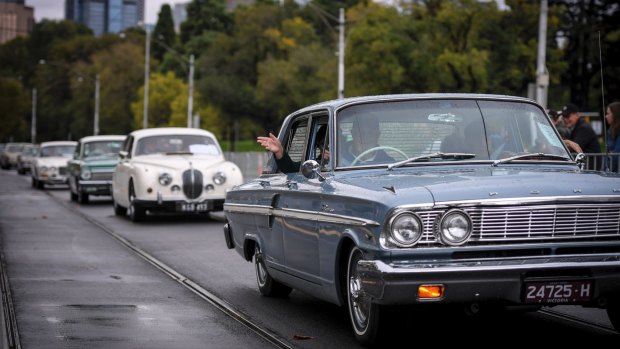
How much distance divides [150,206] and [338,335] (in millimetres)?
13505

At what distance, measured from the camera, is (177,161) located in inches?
869

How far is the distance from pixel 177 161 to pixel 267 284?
11.7 metres

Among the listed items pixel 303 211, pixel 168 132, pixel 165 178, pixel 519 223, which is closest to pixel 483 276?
pixel 519 223

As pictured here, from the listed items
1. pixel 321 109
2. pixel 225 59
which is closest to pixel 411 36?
pixel 225 59

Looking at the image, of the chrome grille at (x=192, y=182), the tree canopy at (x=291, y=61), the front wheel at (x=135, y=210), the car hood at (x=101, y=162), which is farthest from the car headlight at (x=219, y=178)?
the car hood at (x=101, y=162)

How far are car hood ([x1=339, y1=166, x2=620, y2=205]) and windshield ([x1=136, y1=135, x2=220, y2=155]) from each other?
583 inches

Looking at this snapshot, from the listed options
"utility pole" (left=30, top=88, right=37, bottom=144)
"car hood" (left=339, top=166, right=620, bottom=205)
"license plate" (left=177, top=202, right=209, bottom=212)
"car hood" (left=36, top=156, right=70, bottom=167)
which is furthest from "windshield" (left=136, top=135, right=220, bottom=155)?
"utility pole" (left=30, top=88, right=37, bottom=144)

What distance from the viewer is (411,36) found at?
71625 mm

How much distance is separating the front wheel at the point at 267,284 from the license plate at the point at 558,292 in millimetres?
3716

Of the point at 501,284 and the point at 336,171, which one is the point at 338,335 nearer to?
the point at 336,171

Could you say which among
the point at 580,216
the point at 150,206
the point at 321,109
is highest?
the point at 321,109

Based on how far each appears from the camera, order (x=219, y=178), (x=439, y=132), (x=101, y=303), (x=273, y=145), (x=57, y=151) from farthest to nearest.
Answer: (x=57, y=151) < (x=219, y=178) < (x=101, y=303) < (x=273, y=145) < (x=439, y=132)

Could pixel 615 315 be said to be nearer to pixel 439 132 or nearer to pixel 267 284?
pixel 439 132

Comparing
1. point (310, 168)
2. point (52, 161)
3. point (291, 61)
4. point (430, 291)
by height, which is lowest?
point (52, 161)
